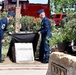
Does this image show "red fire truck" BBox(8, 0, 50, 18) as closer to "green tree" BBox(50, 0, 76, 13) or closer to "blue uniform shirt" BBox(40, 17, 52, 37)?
"green tree" BBox(50, 0, 76, 13)

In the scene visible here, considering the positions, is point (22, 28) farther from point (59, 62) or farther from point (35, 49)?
point (59, 62)

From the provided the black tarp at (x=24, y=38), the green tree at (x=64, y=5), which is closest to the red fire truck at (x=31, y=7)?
the green tree at (x=64, y=5)

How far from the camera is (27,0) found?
105ft

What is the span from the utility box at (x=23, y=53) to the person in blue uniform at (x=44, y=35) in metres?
0.38

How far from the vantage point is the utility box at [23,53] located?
1147 centimetres

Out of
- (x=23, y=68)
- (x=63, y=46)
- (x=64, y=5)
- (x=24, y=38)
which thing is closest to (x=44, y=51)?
(x=24, y=38)

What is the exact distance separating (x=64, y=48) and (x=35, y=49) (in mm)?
6906

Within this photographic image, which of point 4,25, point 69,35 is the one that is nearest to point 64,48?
point 69,35

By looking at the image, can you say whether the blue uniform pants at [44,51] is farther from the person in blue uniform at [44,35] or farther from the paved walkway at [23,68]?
the paved walkway at [23,68]

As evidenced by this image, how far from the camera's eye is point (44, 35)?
1124 cm

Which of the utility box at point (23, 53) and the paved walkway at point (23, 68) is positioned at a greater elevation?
the utility box at point (23, 53)

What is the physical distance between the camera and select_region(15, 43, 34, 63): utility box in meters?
11.5

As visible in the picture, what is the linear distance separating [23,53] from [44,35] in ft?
3.24

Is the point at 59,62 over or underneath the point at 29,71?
over
